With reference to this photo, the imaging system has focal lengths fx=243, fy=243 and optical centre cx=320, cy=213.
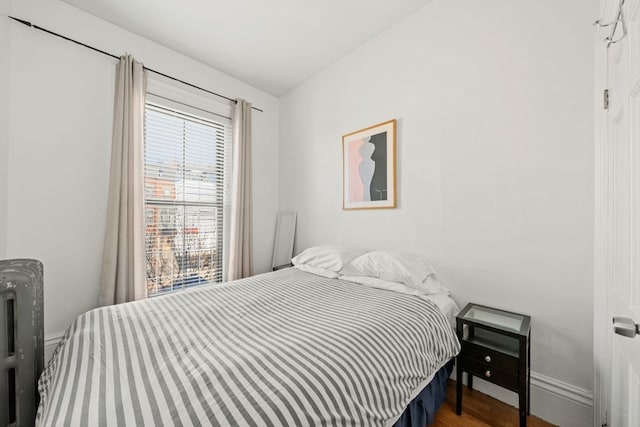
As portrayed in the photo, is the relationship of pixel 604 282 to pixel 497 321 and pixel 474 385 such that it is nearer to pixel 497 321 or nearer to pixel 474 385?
pixel 497 321

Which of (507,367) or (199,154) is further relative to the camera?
(199,154)

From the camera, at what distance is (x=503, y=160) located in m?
1.65

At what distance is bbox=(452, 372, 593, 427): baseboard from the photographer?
1364 mm

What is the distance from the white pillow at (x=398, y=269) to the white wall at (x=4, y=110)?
2.52m

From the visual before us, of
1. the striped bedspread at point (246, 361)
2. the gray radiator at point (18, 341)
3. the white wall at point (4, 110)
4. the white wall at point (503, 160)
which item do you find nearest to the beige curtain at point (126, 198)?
the white wall at point (4, 110)

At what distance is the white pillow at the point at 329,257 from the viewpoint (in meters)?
2.18

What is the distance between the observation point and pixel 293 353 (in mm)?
955

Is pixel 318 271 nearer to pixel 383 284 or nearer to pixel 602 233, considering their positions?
pixel 383 284

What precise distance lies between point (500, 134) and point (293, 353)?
6.13 feet

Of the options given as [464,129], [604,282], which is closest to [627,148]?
[604,282]

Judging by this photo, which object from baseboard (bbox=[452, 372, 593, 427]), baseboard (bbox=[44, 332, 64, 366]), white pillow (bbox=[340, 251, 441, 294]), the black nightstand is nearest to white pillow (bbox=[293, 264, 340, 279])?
white pillow (bbox=[340, 251, 441, 294])

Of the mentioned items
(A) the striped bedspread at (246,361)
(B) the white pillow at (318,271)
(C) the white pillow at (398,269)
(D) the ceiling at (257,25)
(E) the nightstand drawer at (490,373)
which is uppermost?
(D) the ceiling at (257,25)

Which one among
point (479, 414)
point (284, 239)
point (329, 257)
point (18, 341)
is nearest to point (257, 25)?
point (329, 257)

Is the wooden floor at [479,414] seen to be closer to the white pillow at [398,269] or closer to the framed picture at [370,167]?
the white pillow at [398,269]
